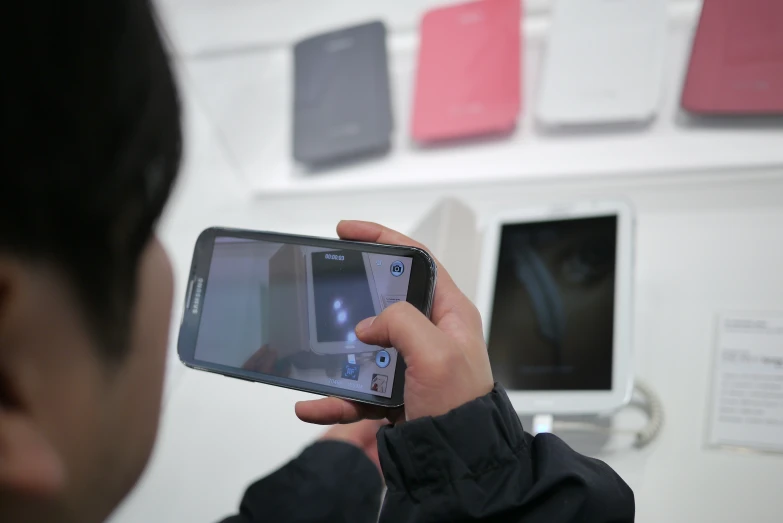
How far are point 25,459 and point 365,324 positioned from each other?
0.76ft

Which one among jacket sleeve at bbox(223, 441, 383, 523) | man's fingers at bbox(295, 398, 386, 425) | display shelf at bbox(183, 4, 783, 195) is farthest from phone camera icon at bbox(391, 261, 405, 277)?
display shelf at bbox(183, 4, 783, 195)

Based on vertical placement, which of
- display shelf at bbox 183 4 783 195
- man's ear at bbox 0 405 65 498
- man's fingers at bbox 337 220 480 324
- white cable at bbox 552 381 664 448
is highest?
display shelf at bbox 183 4 783 195

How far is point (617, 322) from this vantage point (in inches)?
21.5

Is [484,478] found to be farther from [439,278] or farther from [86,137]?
[86,137]

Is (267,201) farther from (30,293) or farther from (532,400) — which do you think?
(30,293)

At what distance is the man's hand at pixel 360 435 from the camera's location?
57cm

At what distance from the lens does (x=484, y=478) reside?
1.21 feet

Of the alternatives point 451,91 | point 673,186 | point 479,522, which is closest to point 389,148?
point 451,91

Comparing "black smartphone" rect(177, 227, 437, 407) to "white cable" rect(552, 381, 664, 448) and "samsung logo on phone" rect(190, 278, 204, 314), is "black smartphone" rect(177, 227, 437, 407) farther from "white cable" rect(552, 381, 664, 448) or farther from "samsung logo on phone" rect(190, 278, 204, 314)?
"white cable" rect(552, 381, 664, 448)

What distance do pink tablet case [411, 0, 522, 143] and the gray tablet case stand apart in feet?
0.19

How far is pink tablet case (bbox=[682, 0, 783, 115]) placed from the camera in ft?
2.12

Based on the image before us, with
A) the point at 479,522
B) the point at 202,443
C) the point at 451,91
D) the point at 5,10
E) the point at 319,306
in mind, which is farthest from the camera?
the point at 451,91

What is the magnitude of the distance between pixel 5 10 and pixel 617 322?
0.52 meters

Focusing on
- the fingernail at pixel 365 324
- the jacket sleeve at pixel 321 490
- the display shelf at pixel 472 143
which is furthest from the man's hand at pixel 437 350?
the display shelf at pixel 472 143
